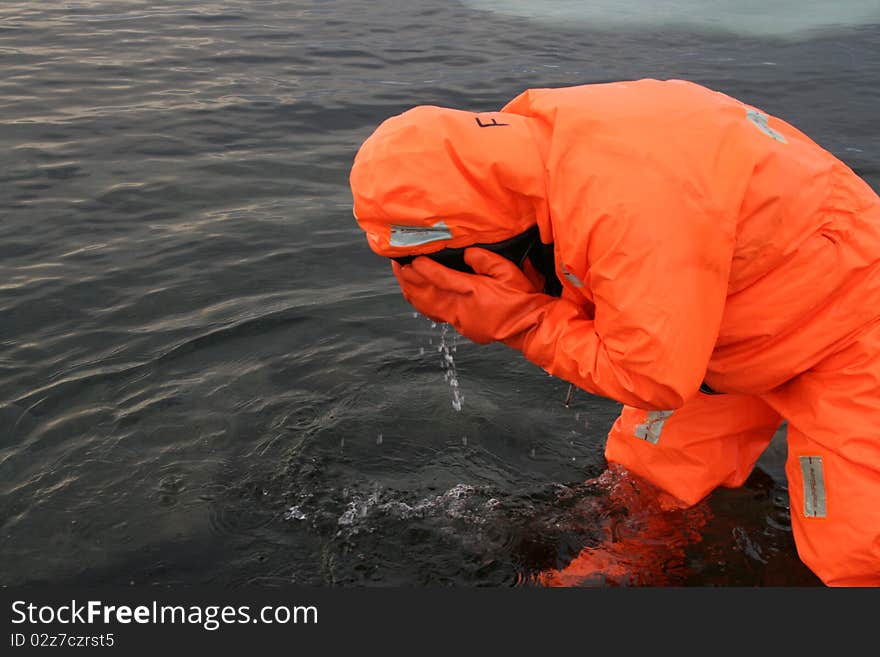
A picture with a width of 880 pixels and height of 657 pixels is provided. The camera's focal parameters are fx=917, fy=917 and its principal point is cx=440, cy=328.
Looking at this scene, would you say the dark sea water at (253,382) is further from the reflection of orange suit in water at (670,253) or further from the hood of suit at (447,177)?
the hood of suit at (447,177)

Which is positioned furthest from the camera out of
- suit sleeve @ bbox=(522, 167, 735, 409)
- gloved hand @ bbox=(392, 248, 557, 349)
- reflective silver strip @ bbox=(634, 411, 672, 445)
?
reflective silver strip @ bbox=(634, 411, 672, 445)

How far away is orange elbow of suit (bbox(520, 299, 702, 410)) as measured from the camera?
2.60m

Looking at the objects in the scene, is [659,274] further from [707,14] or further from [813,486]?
[707,14]

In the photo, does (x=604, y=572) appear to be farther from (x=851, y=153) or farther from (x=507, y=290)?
(x=851, y=153)

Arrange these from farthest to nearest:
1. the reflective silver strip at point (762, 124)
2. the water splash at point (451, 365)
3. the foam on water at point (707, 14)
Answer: the foam on water at point (707, 14), the water splash at point (451, 365), the reflective silver strip at point (762, 124)

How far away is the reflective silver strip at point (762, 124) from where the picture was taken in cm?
272

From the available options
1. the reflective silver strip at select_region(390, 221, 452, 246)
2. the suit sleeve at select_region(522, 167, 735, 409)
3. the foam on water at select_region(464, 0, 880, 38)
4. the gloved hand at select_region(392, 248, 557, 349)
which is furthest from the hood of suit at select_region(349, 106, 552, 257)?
the foam on water at select_region(464, 0, 880, 38)

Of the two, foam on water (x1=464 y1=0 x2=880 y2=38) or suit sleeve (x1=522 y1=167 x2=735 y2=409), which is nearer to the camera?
suit sleeve (x1=522 y1=167 x2=735 y2=409)

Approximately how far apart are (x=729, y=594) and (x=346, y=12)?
41.0 ft

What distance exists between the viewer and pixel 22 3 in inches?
515

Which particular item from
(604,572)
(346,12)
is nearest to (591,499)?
(604,572)

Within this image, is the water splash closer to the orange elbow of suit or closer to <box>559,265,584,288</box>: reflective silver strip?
the orange elbow of suit

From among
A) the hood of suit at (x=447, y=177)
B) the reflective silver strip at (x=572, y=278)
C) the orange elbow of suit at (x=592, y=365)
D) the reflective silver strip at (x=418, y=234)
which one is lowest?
the orange elbow of suit at (x=592, y=365)

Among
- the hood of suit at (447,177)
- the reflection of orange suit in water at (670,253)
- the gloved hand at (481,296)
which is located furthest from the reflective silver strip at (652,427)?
the hood of suit at (447,177)
